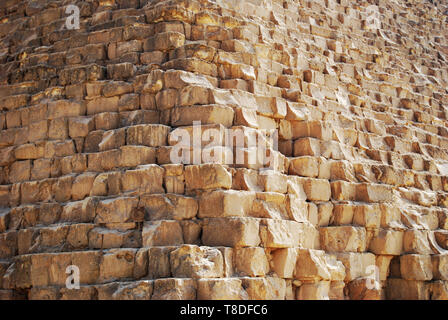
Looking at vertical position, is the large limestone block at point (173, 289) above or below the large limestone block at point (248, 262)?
below

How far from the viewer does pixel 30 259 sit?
7160 millimetres

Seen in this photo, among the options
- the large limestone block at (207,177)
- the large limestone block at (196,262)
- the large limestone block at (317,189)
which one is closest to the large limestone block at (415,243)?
the large limestone block at (317,189)

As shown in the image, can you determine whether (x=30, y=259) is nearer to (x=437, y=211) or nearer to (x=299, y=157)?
(x=299, y=157)

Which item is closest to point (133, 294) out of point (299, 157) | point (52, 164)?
point (52, 164)

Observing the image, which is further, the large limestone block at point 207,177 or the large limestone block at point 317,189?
the large limestone block at point 317,189

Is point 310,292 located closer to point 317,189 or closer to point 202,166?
point 317,189

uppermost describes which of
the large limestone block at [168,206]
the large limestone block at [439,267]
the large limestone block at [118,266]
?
the large limestone block at [168,206]

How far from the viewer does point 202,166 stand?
7336 millimetres

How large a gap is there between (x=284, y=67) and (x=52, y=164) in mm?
3849

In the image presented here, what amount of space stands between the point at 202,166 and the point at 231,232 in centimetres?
90

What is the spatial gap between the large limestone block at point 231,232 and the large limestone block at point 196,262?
0.24 m

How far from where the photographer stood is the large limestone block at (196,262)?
6.53 metres

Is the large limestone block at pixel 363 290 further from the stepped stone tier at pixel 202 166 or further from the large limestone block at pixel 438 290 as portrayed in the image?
the large limestone block at pixel 438 290

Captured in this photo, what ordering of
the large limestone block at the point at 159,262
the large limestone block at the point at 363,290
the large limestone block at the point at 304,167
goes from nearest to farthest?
the large limestone block at the point at 159,262, the large limestone block at the point at 363,290, the large limestone block at the point at 304,167
